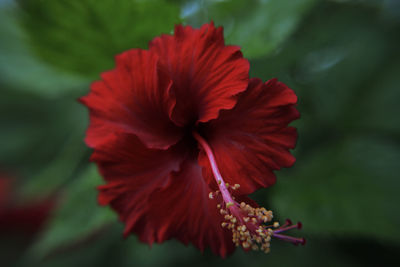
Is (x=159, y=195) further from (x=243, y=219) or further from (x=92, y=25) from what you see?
(x=92, y=25)

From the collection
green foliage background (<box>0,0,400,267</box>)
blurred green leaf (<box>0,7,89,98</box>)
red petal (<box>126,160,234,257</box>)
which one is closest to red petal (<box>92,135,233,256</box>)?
red petal (<box>126,160,234,257</box>)

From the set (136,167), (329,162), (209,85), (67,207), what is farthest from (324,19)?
(67,207)

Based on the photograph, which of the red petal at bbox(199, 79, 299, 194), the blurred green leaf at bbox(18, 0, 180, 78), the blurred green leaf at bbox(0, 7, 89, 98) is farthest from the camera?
the blurred green leaf at bbox(0, 7, 89, 98)

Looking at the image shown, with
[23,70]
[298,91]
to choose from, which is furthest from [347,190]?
[23,70]

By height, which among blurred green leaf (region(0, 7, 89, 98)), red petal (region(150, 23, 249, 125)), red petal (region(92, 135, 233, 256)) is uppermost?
blurred green leaf (region(0, 7, 89, 98))

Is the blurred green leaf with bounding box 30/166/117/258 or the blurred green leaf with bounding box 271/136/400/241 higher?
the blurred green leaf with bounding box 30/166/117/258

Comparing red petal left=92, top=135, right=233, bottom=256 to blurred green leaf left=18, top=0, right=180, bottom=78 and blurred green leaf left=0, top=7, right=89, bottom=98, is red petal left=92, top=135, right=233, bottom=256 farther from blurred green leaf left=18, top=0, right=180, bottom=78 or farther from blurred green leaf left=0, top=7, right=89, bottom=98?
blurred green leaf left=0, top=7, right=89, bottom=98

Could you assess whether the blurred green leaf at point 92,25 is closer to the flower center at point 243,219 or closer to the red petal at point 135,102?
the red petal at point 135,102
